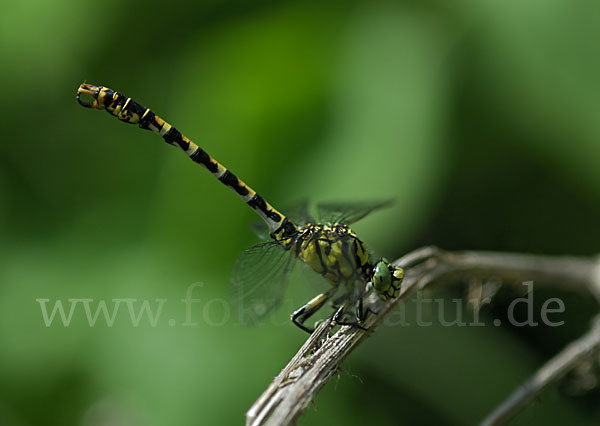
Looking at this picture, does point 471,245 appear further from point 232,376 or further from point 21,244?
point 21,244

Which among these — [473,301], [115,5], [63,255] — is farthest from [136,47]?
[473,301]

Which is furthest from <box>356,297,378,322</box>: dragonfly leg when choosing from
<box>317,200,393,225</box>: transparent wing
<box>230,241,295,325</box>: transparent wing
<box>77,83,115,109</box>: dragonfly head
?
<box>77,83,115,109</box>: dragonfly head

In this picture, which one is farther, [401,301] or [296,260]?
[296,260]

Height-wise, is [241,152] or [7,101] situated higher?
[7,101]

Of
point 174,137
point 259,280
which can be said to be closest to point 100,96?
point 174,137

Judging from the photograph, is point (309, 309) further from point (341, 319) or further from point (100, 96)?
point (100, 96)

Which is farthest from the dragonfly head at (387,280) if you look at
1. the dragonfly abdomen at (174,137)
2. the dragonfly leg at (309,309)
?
the dragonfly abdomen at (174,137)

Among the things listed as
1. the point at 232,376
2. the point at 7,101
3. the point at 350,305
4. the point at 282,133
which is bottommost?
the point at 232,376
